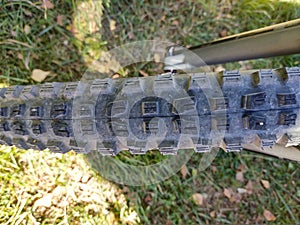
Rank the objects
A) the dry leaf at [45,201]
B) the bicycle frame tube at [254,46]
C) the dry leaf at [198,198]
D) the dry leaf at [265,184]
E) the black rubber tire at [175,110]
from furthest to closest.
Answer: the dry leaf at [265,184]
the dry leaf at [198,198]
the dry leaf at [45,201]
the bicycle frame tube at [254,46]
the black rubber tire at [175,110]

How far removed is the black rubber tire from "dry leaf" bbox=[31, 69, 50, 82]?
2.58 ft

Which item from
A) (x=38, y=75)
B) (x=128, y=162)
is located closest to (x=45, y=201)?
(x=128, y=162)

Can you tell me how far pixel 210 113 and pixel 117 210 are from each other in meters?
1.10

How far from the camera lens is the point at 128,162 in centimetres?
209

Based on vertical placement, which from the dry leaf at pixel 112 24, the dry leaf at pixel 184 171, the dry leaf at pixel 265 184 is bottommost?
the dry leaf at pixel 265 184

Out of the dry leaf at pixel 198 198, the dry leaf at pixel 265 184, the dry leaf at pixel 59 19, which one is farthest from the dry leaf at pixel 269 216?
the dry leaf at pixel 59 19

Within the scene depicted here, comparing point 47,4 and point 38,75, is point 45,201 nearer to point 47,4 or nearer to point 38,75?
point 38,75

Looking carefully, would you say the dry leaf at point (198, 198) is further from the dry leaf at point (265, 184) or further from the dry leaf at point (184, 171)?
the dry leaf at point (265, 184)

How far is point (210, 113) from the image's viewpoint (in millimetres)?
1097

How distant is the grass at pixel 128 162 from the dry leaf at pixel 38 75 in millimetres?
26

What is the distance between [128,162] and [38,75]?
0.66 m

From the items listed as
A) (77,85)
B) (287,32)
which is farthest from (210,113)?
(287,32)

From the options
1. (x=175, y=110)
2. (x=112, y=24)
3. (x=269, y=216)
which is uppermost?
(x=112, y=24)

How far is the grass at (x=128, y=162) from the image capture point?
1928 mm
